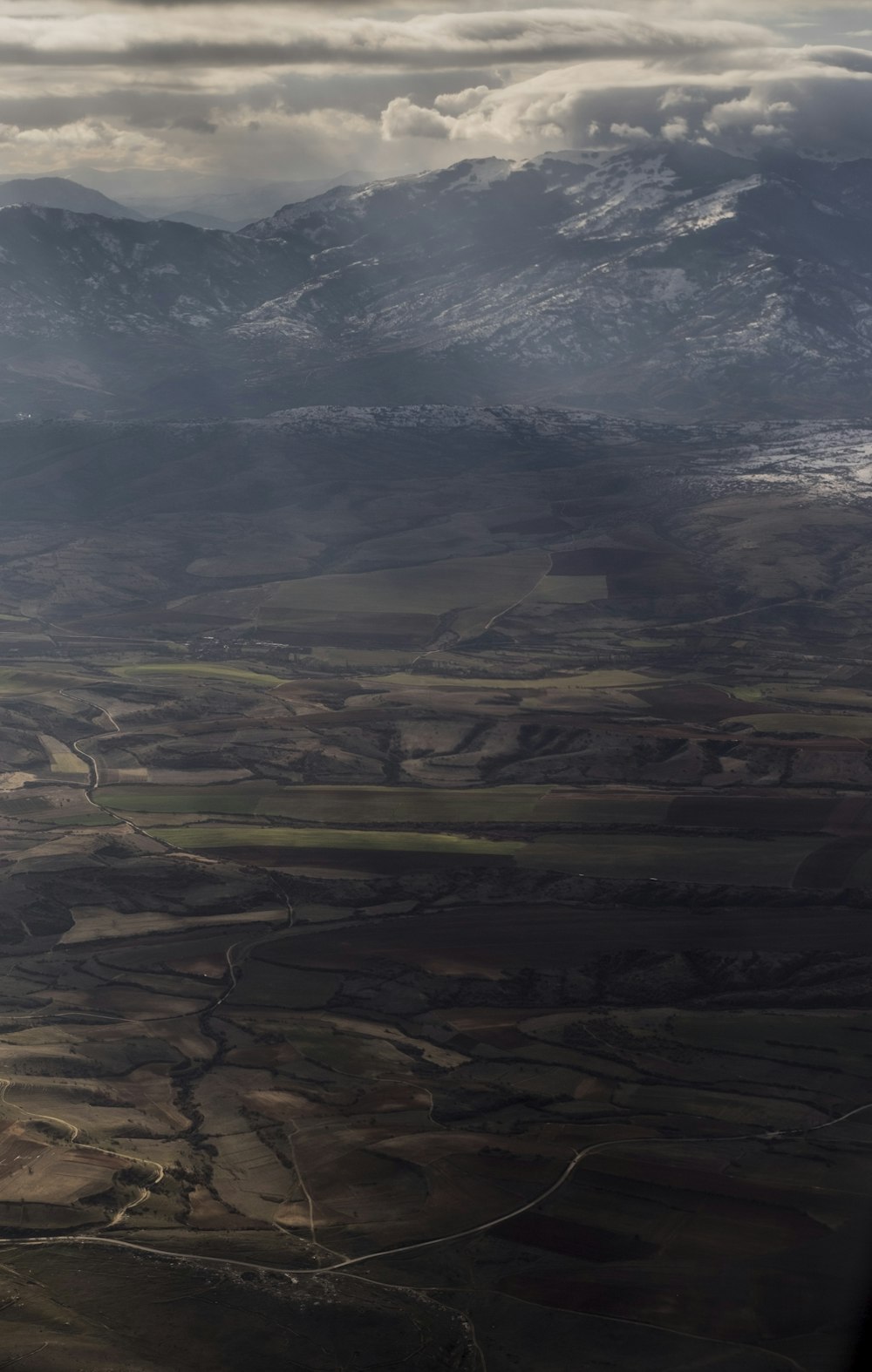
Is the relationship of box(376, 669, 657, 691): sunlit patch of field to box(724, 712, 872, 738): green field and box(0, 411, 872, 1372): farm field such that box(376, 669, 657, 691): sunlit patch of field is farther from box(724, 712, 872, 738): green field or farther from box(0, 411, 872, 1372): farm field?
box(724, 712, 872, 738): green field

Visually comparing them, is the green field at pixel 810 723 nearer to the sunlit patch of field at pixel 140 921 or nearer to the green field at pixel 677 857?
the green field at pixel 677 857

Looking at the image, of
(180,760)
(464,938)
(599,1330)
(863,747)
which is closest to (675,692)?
(863,747)

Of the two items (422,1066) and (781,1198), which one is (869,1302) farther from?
(422,1066)

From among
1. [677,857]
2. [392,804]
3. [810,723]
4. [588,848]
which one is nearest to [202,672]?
[392,804]

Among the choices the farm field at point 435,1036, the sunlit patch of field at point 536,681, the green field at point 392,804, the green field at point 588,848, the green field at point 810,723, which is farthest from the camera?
the sunlit patch of field at point 536,681

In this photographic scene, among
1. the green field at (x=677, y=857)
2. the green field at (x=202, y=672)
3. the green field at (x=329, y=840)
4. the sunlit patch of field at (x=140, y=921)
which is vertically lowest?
the green field at (x=202, y=672)

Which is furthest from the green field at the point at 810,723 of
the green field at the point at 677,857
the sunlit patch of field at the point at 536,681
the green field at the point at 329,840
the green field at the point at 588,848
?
the green field at the point at 329,840

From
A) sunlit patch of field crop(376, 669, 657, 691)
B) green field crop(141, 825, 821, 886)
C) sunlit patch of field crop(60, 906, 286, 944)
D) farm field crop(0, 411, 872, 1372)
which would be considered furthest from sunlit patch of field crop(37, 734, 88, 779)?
sunlit patch of field crop(376, 669, 657, 691)

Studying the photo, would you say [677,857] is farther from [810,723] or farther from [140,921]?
[810,723]
